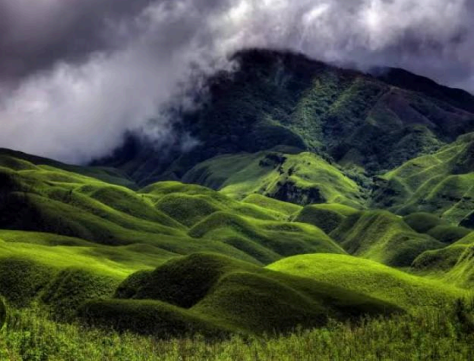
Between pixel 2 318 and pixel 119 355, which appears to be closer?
pixel 2 318

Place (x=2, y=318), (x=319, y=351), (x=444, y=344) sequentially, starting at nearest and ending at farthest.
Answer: (x=2, y=318) → (x=444, y=344) → (x=319, y=351)

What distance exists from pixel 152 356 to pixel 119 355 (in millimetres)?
8563

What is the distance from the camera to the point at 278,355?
19625 cm

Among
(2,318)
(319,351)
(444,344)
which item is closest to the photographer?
(2,318)

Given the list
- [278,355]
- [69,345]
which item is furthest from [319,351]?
[69,345]

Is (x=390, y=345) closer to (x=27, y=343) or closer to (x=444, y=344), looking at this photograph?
(x=444, y=344)

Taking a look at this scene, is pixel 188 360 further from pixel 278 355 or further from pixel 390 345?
pixel 390 345

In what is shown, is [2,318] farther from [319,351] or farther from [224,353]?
[319,351]

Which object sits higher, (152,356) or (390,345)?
(390,345)

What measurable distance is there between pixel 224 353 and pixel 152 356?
18906 mm

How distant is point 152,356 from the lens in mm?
195625

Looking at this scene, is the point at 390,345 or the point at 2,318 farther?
the point at 390,345

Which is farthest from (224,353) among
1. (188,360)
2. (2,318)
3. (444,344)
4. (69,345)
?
(2,318)

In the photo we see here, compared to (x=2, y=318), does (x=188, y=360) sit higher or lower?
lower
